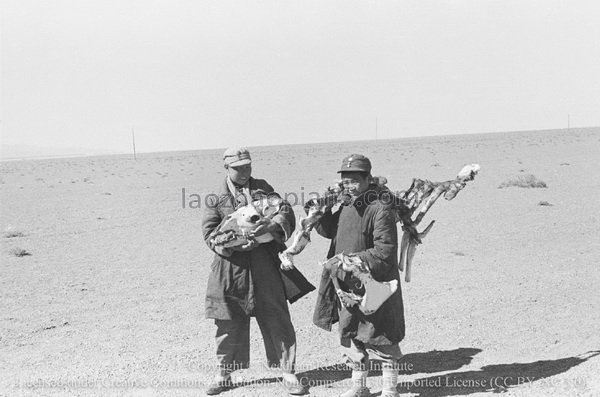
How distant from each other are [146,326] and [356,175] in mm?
4062

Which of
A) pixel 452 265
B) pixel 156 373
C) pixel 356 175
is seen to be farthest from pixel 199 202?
pixel 356 175

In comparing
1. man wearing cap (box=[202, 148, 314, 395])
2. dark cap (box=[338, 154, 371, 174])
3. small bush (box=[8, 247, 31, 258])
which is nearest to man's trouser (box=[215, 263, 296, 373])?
man wearing cap (box=[202, 148, 314, 395])

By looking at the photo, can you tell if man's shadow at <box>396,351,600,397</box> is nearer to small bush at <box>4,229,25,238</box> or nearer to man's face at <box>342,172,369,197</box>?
→ man's face at <box>342,172,369,197</box>

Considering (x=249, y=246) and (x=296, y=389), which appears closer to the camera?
(x=249, y=246)

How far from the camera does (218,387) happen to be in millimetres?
5512

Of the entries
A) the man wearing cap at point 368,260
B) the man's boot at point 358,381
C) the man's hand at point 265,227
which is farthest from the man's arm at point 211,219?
the man's boot at point 358,381

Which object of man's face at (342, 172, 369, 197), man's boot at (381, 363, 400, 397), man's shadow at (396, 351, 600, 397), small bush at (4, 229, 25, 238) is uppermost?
man's face at (342, 172, 369, 197)

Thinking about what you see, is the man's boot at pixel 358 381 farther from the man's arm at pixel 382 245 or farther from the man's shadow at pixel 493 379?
the man's arm at pixel 382 245

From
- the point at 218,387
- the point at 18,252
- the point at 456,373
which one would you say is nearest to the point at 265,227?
the point at 218,387

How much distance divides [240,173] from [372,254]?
1327 millimetres

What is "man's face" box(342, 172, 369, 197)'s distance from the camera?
4.88 metres

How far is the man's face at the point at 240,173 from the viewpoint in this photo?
5219mm

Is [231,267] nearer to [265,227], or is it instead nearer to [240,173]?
[265,227]

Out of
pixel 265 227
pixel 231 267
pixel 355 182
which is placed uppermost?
pixel 355 182
